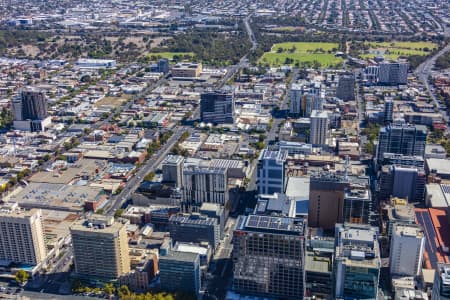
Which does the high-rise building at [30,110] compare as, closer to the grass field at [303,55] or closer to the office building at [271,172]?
the office building at [271,172]

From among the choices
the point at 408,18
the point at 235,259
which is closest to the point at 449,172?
the point at 235,259

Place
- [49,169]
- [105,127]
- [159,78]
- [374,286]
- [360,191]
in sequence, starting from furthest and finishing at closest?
[159,78]
[105,127]
[49,169]
[360,191]
[374,286]

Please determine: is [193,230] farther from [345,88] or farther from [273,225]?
[345,88]

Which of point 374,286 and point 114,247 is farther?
point 114,247

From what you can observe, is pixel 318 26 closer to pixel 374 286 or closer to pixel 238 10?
pixel 238 10

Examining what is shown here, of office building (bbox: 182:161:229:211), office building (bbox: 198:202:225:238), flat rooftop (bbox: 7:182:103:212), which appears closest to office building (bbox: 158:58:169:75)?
flat rooftop (bbox: 7:182:103:212)

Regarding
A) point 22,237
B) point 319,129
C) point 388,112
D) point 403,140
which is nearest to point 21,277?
point 22,237

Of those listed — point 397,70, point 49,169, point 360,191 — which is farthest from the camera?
point 397,70
